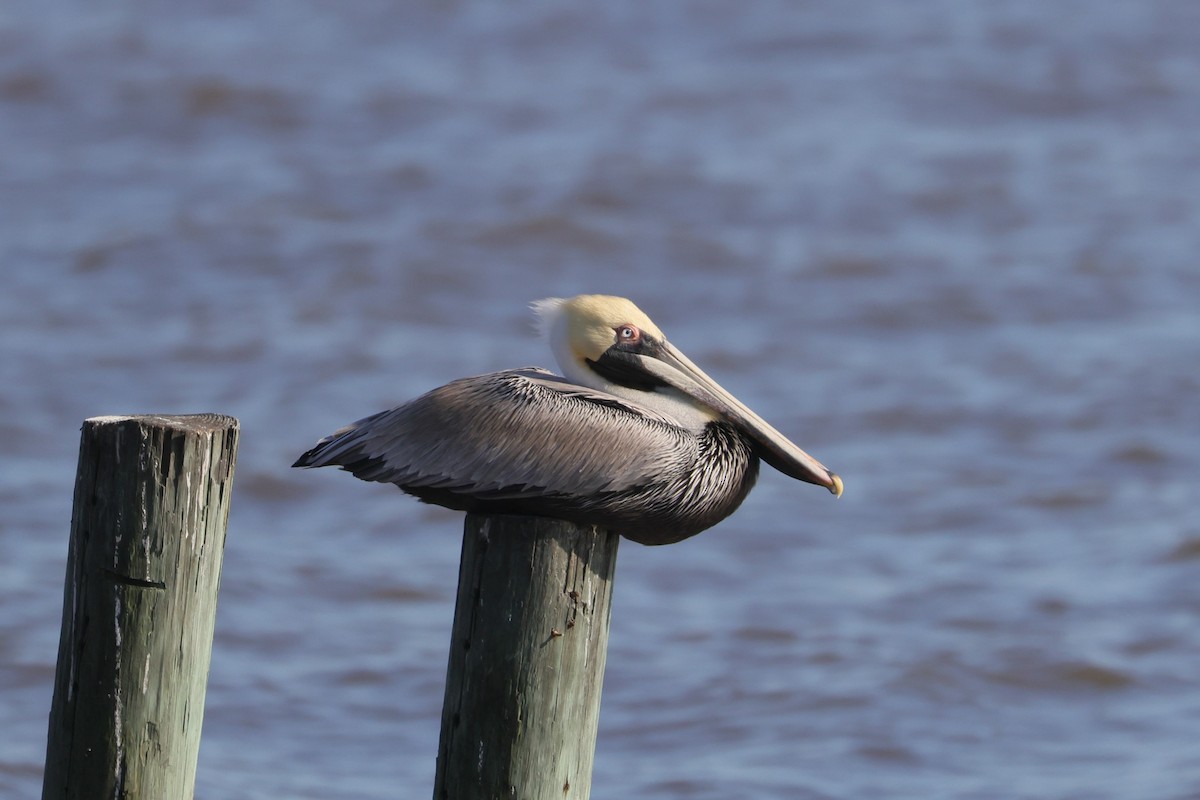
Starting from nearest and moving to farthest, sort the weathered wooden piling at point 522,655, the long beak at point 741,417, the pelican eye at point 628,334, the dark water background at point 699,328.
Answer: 1. the weathered wooden piling at point 522,655
2. the long beak at point 741,417
3. the pelican eye at point 628,334
4. the dark water background at point 699,328

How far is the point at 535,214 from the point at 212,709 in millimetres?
6580

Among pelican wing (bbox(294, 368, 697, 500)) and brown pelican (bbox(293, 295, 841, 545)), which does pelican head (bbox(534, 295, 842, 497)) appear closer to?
brown pelican (bbox(293, 295, 841, 545))

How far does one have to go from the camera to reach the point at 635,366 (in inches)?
142

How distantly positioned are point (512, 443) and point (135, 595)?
77 cm

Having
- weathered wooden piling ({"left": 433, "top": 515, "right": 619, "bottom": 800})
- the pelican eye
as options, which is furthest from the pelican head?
weathered wooden piling ({"left": 433, "top": 515, "right": 619, "bottom": 800})

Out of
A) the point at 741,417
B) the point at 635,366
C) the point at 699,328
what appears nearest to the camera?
the point at 741,417

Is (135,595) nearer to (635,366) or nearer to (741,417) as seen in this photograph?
(635,366)

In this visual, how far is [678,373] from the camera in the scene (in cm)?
361

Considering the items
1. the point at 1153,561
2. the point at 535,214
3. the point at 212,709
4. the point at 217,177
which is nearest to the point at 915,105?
the point at 535,214

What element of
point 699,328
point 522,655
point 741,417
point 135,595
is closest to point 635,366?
point 741,417

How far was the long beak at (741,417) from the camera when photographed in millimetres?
3480

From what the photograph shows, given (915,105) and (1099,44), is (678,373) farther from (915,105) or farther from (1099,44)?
(1099,44)

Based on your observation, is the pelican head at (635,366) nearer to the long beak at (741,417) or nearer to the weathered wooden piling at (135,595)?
the long beak at (741,417)

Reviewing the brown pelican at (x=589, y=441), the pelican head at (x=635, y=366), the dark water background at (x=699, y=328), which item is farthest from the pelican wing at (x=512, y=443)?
the dark water background at (x=699, y=328)
